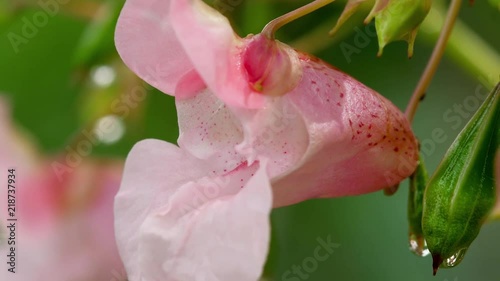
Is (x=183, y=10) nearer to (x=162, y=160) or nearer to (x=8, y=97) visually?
(x=162, y=160)

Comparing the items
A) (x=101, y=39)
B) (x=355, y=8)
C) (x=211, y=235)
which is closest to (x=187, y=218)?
(x=211, y=235)

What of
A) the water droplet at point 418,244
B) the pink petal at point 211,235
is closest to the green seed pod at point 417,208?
the water droplet at point 418,244

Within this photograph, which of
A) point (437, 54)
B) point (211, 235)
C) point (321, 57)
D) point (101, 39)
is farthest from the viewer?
point (321, 57)

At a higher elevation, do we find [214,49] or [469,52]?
[214,49]

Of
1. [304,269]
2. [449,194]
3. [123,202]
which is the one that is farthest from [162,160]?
[304,269]

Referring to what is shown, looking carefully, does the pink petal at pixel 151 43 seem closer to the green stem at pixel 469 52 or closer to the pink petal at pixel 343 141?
the pink petal at pixel 343 141

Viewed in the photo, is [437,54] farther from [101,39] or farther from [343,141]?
[101,39]

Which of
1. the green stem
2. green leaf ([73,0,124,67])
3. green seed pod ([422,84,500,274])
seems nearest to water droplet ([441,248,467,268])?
green seed pod ([422,84,500,274])
